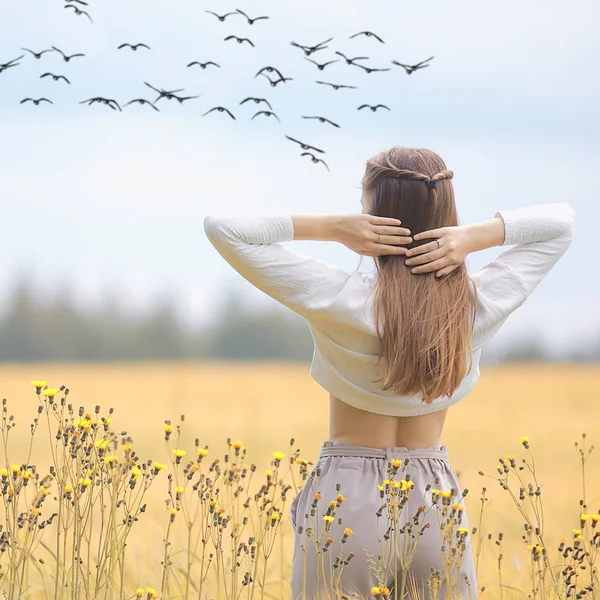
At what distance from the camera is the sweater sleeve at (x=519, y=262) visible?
2.29 m

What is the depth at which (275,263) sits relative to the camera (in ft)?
6.99

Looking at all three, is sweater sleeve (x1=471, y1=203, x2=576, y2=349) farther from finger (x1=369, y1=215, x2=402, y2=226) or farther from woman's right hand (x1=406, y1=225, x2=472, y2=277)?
finger (x1=369, y1=215, x2=402, y2=226)

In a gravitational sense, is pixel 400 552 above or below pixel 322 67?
below

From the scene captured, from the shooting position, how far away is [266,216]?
7.27ft

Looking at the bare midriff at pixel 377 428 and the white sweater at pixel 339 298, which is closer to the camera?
the white sweater at pixel 339 298

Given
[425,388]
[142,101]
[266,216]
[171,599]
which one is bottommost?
[171,599]

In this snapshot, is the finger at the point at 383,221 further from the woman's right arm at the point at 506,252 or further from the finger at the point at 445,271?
the finger at the point at 445,271

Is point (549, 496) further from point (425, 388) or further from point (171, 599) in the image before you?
point (425, 388)

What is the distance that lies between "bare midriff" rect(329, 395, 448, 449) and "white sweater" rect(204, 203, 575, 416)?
0.05 m

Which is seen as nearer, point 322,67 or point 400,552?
point 400,552

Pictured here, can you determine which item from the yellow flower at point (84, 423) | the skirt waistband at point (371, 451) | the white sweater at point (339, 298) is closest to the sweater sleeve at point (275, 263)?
the white sweater at point (339, 298)

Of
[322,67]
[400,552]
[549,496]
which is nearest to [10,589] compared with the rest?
[400,552]

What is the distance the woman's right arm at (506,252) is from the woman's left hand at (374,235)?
44mm

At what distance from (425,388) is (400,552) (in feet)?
1.42
